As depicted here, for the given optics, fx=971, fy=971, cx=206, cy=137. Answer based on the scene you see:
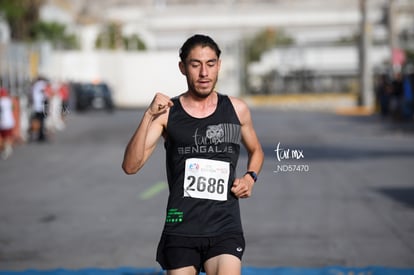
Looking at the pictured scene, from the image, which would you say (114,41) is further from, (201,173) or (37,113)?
(201,173)

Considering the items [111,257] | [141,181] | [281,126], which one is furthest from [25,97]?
[111,257]

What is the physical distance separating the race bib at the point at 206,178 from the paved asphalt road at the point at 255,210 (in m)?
0.97

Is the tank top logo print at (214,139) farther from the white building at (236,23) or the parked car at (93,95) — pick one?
the white building at (236,23)

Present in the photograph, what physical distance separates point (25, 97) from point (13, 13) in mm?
12626

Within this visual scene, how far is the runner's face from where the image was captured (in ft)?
18.4

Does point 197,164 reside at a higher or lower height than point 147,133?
lower

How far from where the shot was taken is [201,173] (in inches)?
222

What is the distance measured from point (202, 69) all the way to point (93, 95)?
146 ft

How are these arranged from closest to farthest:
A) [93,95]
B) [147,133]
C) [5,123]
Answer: [147,133] → [5,123] → [93,95]

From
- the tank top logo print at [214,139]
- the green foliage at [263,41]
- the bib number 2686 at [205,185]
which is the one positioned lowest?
the bib number 2686 at [205,185]

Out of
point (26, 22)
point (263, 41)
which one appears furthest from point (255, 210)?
point (263, 41)

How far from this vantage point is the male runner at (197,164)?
5.58 meters

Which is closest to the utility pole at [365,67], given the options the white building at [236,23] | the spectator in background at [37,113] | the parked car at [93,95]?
the parked car at [93,95]

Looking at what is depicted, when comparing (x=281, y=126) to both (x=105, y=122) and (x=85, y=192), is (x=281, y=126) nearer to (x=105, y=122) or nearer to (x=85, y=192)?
(x=105, y=122)
